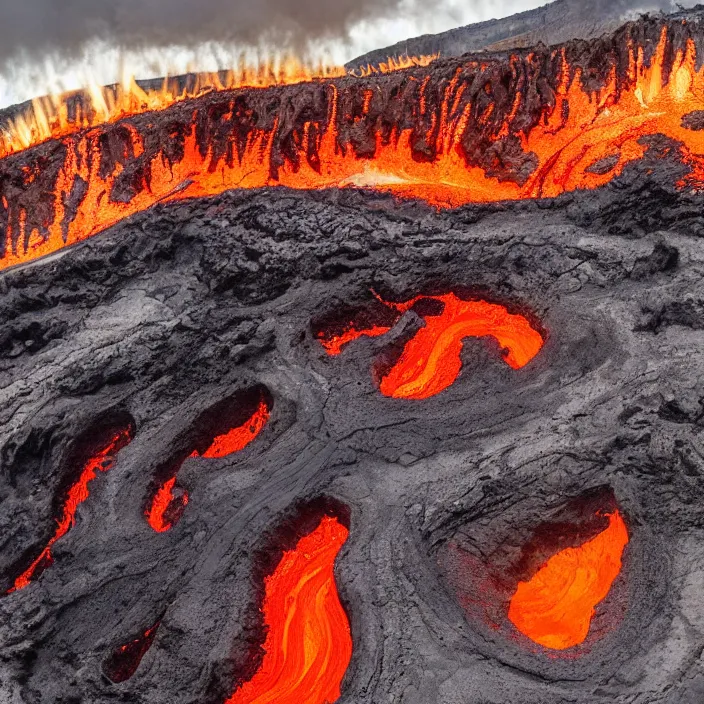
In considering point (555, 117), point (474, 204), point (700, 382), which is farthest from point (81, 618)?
point (555, 117)

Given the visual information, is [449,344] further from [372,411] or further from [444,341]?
[372,411]

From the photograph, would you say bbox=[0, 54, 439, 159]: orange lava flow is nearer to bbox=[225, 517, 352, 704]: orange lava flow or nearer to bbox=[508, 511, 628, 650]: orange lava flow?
bbox=[225, 517, 352, 704]: orange lava flow

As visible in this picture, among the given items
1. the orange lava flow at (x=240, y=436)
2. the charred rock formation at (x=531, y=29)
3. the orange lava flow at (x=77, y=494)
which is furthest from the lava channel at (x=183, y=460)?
the charred rock formation at (x=531, y=29)

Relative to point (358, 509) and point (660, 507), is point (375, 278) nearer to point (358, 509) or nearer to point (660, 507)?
point (358, 509)

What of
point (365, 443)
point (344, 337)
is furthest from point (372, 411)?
point (344, 337)

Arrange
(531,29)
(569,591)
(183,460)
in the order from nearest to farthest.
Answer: (569,591)
(183,460)
(531,29)

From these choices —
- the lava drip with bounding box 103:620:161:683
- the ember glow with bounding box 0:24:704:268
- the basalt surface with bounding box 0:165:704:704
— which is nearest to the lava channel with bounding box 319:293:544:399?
the basalt surface with bounding box 0:165:704:704

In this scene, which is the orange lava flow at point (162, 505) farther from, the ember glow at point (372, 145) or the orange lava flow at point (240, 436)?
the ember glow at point (372, 145)
